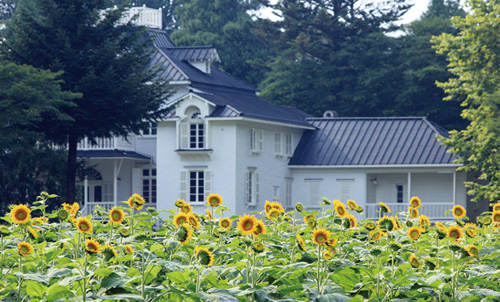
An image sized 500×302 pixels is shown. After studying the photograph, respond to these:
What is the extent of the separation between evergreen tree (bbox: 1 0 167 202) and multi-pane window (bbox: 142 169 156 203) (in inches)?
419

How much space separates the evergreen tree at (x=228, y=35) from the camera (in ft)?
199

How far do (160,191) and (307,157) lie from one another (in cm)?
700

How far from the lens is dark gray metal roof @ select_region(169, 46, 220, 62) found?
45.8 meters

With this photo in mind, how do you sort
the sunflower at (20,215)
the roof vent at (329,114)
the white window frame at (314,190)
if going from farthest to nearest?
the roof vent at (329,114) → the white window frame at (314,190) → the sunflower at (20,215)

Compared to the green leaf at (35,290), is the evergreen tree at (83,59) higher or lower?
higher

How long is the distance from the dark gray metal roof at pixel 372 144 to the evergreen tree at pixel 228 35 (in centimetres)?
1499

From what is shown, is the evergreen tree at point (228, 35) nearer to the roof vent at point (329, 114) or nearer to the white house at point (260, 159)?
the roof vent at point (329, 114)

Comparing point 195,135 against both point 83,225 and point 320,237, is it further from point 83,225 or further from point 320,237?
point 320,237

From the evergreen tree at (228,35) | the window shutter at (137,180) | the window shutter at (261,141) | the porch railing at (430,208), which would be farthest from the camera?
the evergreen tree at (228,35)

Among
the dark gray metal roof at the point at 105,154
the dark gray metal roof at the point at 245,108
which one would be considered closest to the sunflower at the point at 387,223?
the dark gray metal roof at the point at 245,108

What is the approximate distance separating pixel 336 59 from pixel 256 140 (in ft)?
48.6

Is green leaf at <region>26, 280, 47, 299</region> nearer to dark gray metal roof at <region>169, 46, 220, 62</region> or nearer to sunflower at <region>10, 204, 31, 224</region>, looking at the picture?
sunflower at <region>10, 204, 31, 224</region>

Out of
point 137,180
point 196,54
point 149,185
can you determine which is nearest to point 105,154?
point 137,180

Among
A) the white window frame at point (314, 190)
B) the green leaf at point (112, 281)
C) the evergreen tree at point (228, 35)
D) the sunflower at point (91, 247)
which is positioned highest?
the evergreen tree at point (228, 35)
